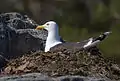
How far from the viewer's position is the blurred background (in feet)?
42.6

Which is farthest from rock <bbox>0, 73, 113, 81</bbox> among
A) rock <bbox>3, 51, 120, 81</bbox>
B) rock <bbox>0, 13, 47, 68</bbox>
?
rock <bbox>0, 13, 47, 68</bbox>

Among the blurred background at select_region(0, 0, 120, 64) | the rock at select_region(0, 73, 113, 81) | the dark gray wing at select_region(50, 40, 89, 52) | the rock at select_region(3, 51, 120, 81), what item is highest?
the blurred background at select_region(0, 0, 120, 64)

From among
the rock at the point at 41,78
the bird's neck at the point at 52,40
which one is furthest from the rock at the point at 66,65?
the bird's neck at the point at 52,40

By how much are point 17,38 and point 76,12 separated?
8.16m

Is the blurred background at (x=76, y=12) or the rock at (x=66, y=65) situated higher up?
the blurred background at (x=76, y=12)

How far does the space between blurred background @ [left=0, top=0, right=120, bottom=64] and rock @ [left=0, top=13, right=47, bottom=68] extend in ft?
13.5

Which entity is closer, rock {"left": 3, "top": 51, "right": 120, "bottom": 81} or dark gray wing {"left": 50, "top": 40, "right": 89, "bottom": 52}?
rock {"left": 3, "top": 51, "right": 120, "bottom": 81}

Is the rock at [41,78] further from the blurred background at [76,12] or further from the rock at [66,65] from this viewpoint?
the blurred background at [76,12]

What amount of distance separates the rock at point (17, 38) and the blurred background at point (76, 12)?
413 cm

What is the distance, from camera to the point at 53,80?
498 cm

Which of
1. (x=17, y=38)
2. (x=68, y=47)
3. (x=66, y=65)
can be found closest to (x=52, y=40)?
(x=17, y=38)

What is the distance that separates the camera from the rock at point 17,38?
6.84 metres

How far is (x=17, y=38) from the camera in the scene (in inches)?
278

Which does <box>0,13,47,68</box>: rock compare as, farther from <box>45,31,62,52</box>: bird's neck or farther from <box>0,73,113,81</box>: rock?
<box>0,73,113,81</box>: rock
